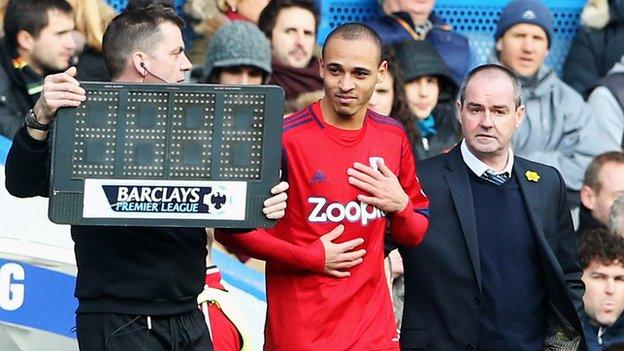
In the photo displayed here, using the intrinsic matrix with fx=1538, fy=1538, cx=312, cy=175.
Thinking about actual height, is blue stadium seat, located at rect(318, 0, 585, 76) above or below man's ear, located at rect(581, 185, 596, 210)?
above

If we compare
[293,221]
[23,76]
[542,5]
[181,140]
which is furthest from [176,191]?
[542,5]

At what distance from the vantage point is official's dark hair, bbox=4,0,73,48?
8812 millimetres

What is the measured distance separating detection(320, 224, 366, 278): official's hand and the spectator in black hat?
3.39m

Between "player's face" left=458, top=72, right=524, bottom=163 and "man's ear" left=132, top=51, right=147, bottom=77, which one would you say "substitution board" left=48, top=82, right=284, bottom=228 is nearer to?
"man's ear" left=132, top=51, right=147, bottom=77

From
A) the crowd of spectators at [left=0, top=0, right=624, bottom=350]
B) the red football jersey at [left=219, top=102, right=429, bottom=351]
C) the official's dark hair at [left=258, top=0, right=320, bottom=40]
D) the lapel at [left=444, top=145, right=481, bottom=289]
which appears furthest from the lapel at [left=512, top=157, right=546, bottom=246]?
the official's dark hair at [left=258, top=0, right=320, bottom=40]

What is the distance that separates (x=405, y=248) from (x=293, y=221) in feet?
2.83

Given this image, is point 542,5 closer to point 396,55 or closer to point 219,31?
point 396,55

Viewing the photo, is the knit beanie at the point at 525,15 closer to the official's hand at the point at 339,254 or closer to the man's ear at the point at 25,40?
the man's ear at the point at 25,40

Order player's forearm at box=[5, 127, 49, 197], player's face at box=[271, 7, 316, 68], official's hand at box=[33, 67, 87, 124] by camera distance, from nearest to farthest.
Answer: official's hand at box=[33, 67, 87, 124], player's forearm at box=[5, 127, 49, 197], player's face at box=[271, 7, 316, 68]

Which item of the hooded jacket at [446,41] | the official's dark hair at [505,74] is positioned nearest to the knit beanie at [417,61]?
the hooded jacket at [446,41]

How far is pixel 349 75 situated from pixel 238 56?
272 cm


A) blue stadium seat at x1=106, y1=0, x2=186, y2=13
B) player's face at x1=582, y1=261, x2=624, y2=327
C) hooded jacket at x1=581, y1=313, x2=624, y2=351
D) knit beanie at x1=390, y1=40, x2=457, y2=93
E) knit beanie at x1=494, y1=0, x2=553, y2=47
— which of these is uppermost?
knit beanie at x1=494, y1=0, x2=553, y2=47

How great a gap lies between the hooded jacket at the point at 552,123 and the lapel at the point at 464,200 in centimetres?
298

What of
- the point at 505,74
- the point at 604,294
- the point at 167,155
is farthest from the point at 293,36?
the point at 167,155
